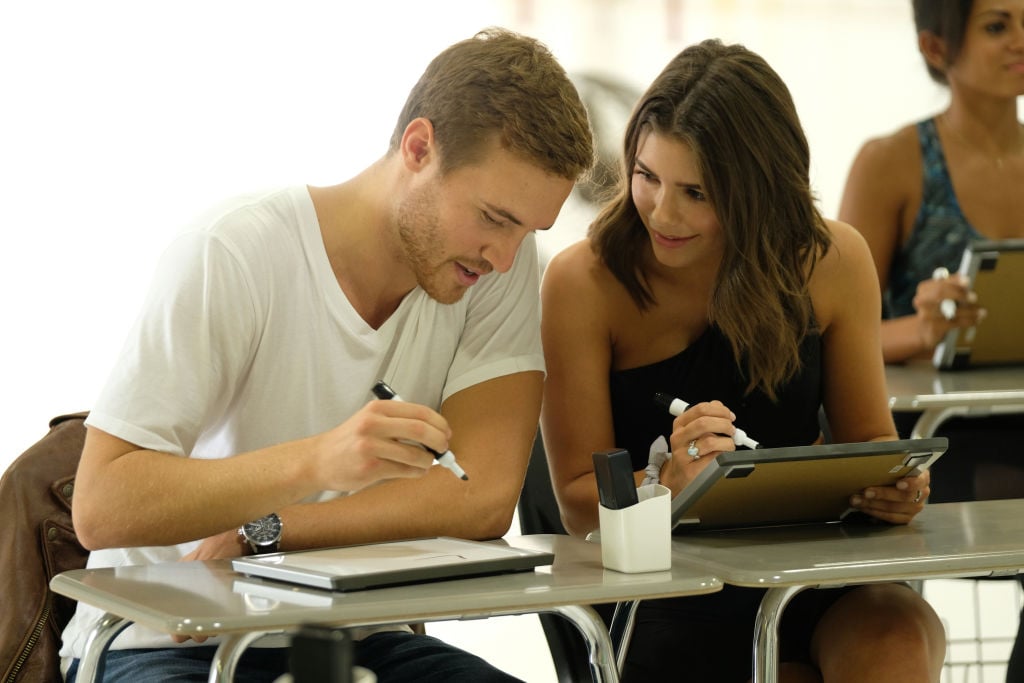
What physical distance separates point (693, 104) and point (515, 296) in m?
0.39


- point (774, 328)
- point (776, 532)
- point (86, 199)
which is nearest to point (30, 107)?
point (86, 199)

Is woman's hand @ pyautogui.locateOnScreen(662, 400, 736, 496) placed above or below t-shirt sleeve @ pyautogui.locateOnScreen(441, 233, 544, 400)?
below

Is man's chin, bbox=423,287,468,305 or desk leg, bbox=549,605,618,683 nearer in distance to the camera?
desk leg, bbox=549,605,618,683

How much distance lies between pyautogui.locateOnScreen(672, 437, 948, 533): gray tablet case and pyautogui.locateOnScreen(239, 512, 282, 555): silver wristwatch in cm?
46

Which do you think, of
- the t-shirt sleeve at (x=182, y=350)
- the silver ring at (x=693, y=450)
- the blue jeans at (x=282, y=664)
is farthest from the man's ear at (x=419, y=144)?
the blue jeans at (x=282, y=664)

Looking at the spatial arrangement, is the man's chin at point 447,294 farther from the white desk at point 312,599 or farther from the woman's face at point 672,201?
the white desk at point 312,599

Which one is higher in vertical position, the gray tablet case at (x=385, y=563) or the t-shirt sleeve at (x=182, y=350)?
the t-shirt sleeve at (x=182, y=350)

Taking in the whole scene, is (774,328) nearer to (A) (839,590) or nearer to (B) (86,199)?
(A) (839,590)

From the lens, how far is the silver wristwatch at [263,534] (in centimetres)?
143

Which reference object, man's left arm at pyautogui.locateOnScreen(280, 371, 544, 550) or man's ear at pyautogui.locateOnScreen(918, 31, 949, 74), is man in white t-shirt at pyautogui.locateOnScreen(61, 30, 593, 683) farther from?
man's ear at pyautogui.locateOnScreen(918, 31, 949, 74)

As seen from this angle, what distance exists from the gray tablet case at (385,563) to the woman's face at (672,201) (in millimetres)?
643

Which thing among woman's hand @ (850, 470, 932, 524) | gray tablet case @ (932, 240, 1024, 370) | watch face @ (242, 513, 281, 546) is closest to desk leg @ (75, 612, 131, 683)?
watch face @ (242, 513, 281, 546)

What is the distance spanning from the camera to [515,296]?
178 cm

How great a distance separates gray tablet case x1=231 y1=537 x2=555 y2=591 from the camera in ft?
3.90
